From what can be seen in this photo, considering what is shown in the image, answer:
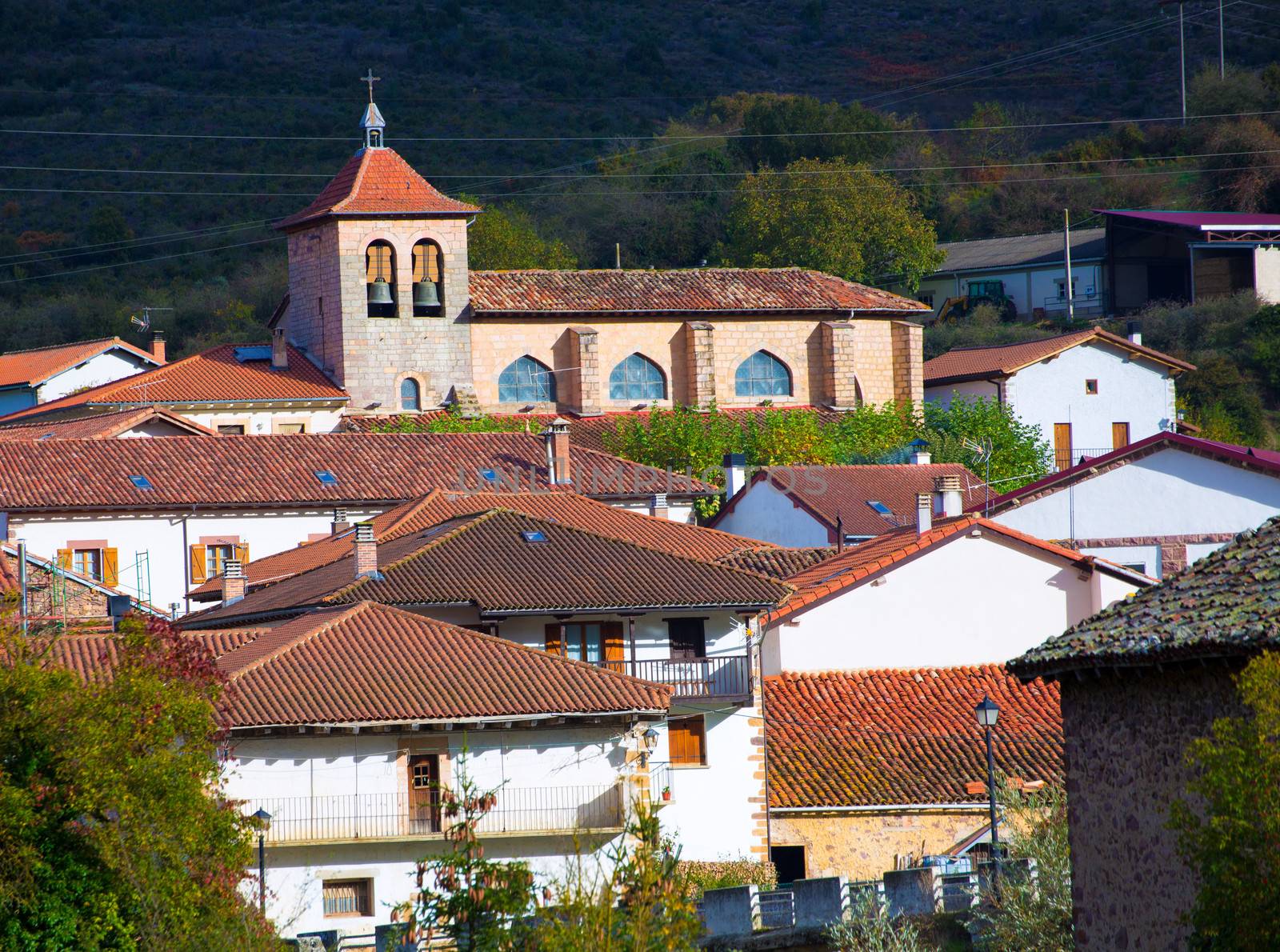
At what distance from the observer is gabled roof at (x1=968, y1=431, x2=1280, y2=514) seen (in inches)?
1550

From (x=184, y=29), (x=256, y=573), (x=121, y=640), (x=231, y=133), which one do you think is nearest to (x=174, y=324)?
(x=231, y=133)

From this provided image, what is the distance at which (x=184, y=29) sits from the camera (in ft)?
393

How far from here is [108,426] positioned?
52.2 m

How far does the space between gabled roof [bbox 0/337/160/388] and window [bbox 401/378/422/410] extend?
1074cm

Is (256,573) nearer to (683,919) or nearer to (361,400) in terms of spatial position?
(361,400)

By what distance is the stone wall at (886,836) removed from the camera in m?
30.9

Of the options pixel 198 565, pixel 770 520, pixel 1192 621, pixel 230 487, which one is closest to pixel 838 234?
pixel 770 520

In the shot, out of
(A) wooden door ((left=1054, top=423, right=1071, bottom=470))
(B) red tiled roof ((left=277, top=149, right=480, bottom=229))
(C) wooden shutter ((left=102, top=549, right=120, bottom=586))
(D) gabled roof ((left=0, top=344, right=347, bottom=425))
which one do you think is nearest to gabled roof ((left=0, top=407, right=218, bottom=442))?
(D) gabled roof ((left=0, top=344, right=347, bottom=425))

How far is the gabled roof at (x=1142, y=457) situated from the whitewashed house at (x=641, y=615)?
328 inches

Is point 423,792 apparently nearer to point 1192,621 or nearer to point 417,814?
point 417,814

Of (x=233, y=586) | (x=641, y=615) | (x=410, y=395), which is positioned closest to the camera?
(x=641, y=615)

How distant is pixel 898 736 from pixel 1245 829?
846 inches

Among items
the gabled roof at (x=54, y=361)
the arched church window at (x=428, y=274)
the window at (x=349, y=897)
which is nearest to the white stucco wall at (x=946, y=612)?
the window at (x=349, y=897)

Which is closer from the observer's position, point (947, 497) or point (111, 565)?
point (947, 497)
